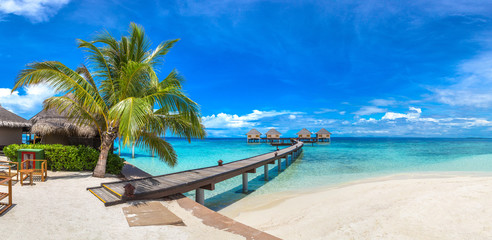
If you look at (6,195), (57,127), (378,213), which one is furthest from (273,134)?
(6,195)

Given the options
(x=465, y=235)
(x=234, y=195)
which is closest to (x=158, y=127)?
(x=234, y=195)

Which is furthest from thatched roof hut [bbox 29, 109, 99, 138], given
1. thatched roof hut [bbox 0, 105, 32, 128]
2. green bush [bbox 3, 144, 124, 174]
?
thatched roof hut [bbox 0, 105, 32, 128]

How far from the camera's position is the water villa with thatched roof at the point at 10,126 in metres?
12.8

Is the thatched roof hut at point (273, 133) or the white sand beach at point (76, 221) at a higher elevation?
the thatched roof hut at point (273, 133)

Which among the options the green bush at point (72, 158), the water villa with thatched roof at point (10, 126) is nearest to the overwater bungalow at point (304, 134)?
the water villa with thatched roof at point (10, 126)

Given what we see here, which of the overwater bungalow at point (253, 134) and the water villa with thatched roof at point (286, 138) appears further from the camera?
the overwater bungalow at point (253, 134)

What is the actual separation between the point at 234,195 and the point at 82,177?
17.0 feet

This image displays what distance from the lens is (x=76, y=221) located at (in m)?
3.82

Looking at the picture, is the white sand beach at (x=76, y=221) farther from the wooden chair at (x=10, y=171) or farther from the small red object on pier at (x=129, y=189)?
the wooden chair at (x=10, y=171)

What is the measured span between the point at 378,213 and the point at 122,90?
7789mm

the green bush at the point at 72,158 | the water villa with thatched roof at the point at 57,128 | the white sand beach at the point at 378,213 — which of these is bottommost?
the white sand beach at the point at 378,213

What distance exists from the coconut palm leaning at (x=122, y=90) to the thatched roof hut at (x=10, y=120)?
327 inches

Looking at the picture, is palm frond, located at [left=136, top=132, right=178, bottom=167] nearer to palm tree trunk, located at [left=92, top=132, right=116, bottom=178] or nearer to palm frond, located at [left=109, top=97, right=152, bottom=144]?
palm tree trunk, located at [left=92, top=132, right=116, bottom=178]

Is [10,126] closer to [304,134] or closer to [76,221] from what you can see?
[76,221]
